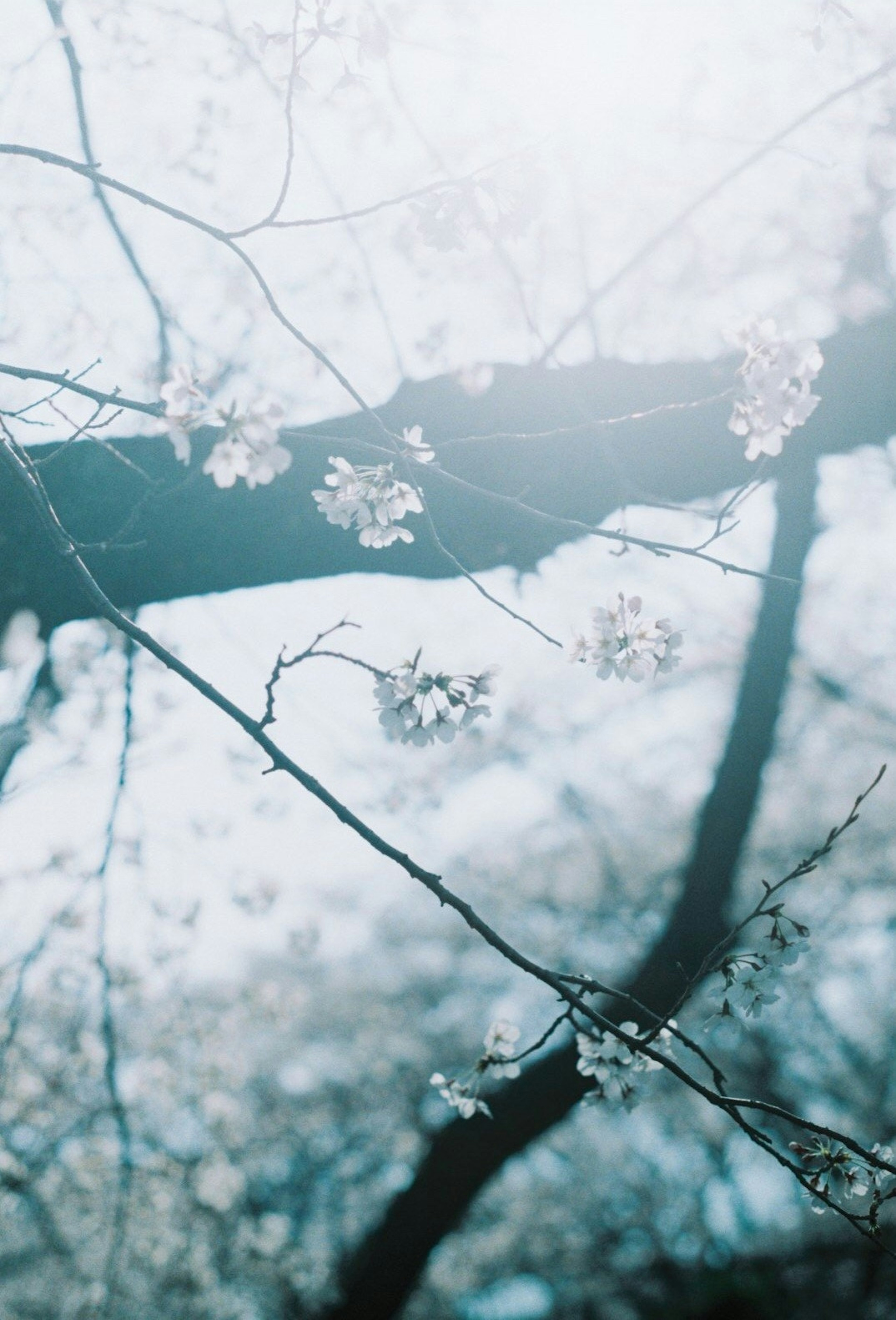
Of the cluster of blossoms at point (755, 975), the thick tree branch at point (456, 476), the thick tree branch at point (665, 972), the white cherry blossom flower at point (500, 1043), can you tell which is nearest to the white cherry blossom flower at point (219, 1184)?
the thick tree branch at point (665, 972)

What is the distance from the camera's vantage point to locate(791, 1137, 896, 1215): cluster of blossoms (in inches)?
53.9

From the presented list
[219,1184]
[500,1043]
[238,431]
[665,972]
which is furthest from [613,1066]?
[219,1184]

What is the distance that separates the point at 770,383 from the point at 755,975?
3.70 feet

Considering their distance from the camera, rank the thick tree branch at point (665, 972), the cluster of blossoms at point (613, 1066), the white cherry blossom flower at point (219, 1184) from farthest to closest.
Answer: the white cherry blossom flower at point (219, 1184)
the thick tree branch at point (665, 972)
the cluster of blossoms at point (613, 1066)

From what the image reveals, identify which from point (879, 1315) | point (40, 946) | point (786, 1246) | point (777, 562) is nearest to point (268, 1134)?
point (786, 1246)

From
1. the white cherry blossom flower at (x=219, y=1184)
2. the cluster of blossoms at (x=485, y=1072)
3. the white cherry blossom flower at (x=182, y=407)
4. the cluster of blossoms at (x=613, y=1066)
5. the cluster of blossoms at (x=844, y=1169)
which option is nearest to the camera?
the white cherry blossom flower at (x=182, y=407)

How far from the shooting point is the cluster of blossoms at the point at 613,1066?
152cm

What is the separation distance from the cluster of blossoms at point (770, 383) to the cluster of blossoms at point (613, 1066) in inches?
45.6

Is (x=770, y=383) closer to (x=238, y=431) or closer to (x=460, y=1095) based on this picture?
(x=238, y=431)

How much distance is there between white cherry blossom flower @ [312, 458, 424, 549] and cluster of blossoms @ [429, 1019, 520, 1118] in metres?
1.06

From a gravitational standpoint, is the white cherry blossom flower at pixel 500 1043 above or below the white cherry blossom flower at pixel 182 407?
below

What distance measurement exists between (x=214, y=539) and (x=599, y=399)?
1002 mm

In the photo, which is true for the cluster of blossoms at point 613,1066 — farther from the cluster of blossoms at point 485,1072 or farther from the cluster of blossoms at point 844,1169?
the cluster of blossoms at point 844,1169

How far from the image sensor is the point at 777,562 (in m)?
2.81
